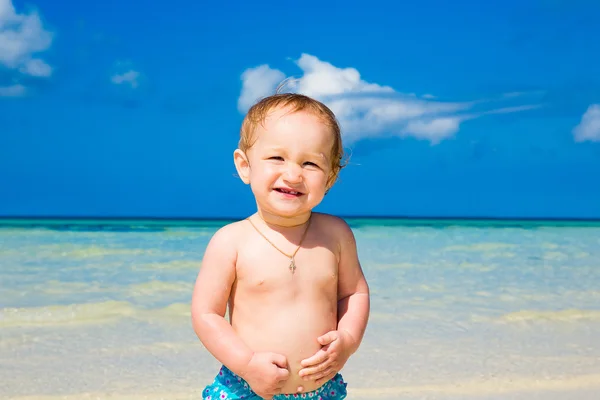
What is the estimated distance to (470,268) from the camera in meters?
8.47

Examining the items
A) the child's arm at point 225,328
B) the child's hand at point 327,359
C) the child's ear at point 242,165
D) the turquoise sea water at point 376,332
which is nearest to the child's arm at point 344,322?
the child's hand at point 327,359

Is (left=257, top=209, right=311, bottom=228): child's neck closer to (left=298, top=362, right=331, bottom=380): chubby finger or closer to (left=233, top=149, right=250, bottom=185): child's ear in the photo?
(left=233, top=149, right=250, bottom=185): child's ear

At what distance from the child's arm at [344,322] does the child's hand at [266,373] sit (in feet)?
0.25

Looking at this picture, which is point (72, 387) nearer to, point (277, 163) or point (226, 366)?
point (226, 366)

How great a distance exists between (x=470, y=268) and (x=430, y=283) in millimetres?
1724

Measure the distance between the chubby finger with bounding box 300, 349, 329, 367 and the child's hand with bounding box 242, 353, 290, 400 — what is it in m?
0.06

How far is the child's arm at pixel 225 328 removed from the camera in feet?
6.90

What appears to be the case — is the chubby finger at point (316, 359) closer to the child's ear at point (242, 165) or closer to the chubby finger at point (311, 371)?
the chubby finger at point (311, 371)

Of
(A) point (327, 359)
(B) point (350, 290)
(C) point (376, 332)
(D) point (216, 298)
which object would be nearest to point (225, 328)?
(D) point (216, 298)

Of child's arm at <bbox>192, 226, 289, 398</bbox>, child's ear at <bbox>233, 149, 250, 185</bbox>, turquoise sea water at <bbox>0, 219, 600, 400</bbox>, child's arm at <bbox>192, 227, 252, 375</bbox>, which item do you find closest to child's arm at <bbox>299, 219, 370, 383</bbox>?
child's arm at <bbox>192, 226, 289, 398</bbox>

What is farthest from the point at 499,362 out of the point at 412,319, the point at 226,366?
the point at 226,366

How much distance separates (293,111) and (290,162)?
0.56 feet

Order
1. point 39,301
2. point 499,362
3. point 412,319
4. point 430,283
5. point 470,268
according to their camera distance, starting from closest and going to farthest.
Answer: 1. point 499,362
2. point 412,319
3. point 39,301
4. point 430,283
5. point 470,268

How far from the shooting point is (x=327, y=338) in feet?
7.11
